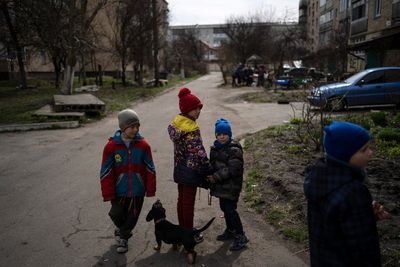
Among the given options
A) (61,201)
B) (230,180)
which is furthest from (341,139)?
(61,201)

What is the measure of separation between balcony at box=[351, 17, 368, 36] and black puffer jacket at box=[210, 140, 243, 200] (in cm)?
3287

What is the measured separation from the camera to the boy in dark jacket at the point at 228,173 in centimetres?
389

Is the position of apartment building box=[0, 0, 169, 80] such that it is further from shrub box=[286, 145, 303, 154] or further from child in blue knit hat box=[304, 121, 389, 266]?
child in blue knit hat box=[304, 121, 389, 266]

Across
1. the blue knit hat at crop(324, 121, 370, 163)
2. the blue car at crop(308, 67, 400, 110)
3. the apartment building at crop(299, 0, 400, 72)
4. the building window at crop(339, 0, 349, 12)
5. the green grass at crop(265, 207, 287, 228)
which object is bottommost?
the green grass at crop(265, 207, 287, 228)

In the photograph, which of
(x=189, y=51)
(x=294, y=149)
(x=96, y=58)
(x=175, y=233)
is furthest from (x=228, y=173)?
(x=189, y=51)

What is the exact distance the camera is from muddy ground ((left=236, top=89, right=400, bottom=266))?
4.13m

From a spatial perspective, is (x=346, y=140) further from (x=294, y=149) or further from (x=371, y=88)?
(x=371, y=88)

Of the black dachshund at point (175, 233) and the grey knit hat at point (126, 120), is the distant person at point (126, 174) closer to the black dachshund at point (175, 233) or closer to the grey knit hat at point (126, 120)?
the grey knit hat at point (126, 120)

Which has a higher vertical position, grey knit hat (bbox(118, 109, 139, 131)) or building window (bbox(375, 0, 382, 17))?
building window (bbox(375, 0, 382, 17))

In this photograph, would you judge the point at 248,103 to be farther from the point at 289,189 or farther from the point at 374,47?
the point at 289,189

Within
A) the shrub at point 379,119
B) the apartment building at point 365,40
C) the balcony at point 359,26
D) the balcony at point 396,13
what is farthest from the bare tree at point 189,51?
the shrub at point 379,119

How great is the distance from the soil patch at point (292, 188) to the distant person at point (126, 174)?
1.71 meters

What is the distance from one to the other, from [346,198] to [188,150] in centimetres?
195

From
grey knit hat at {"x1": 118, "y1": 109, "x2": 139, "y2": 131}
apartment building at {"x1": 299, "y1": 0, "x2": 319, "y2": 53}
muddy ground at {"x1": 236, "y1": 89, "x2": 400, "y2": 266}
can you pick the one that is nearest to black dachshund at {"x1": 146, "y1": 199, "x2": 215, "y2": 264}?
grey knit hat at {"x1": 118, "y1": 109, "x2": 139, "y2": 131}
